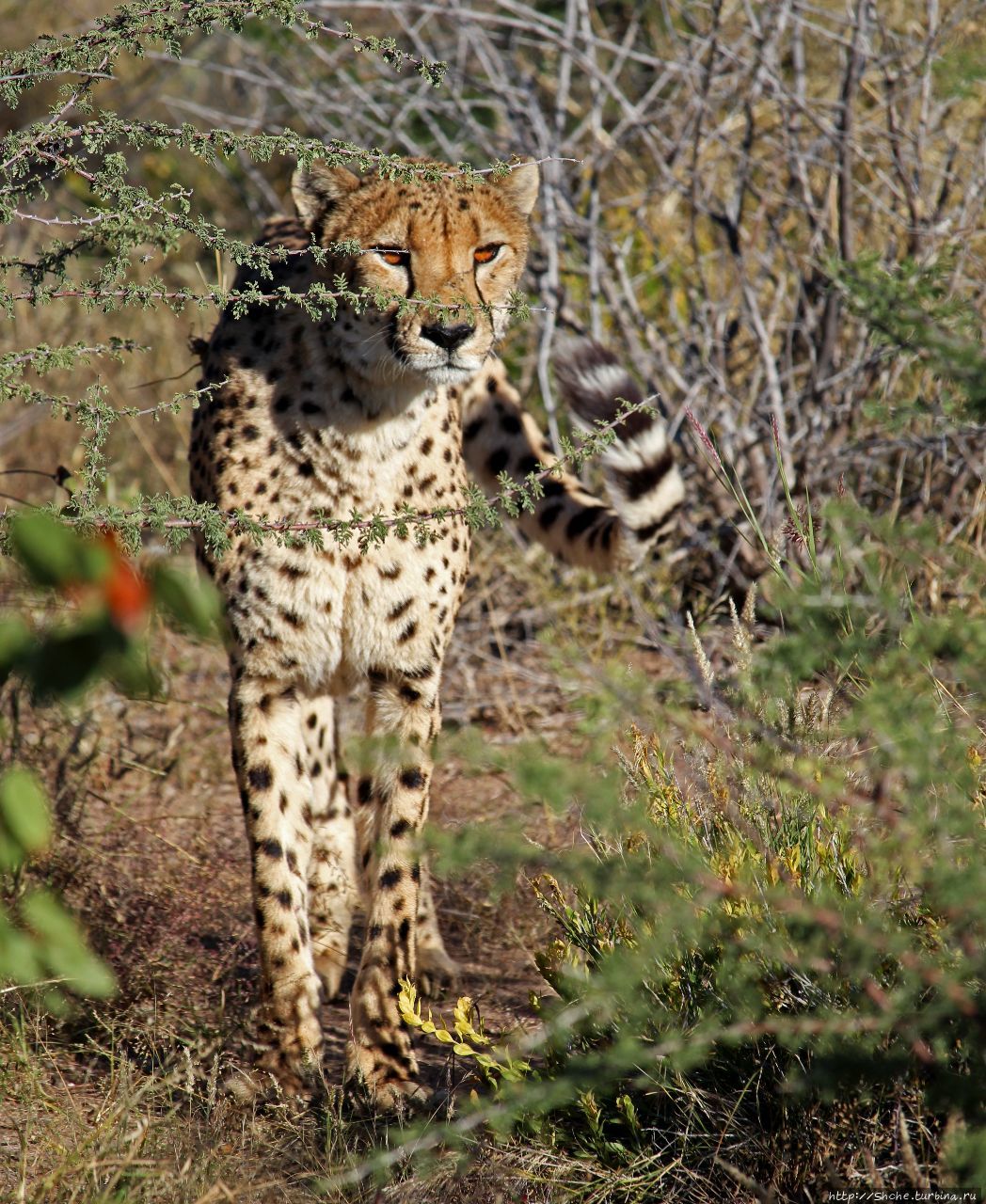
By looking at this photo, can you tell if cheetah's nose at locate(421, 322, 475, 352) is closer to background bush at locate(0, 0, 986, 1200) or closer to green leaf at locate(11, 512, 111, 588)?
background bush at locate(0, 0, 986, 1200)

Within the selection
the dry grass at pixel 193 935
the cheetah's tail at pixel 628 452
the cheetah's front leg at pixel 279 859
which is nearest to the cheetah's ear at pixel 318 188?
the cheetah's tail at pixel 628 452

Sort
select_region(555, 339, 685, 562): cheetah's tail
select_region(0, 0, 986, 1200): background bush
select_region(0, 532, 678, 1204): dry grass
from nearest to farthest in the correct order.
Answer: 1. select_region(0, 0, 986, 1200): background bush
2. select_region(0, 532, 678, 1204): dry grass
3. select_region(555, 339, 685, 562): cheetah's tail

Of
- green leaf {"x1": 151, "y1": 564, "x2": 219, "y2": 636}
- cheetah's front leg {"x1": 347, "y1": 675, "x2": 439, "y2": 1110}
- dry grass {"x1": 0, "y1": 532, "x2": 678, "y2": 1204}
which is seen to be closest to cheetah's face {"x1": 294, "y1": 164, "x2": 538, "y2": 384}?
cheetah's front leg {"x1": 347, "y1": 675, "x2": 439, "y2": 1110}

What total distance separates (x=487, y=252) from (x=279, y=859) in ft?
3.71

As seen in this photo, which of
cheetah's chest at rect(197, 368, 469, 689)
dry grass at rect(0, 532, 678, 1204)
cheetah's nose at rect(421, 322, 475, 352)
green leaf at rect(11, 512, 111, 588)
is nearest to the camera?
green leaf at rect(11, 512, 111, 588)

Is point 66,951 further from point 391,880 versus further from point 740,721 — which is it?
point 391,880

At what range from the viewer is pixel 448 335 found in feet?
7.89

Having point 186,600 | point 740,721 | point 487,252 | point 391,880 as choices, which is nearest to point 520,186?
point 487,252

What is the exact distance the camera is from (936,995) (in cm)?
169

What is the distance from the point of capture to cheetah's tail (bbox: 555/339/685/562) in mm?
2721

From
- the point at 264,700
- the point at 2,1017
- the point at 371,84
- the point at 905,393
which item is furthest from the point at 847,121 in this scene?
the point at 2,1017

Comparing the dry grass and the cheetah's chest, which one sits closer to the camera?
the dry grass

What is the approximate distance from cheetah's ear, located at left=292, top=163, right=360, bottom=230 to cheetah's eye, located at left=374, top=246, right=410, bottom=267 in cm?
18

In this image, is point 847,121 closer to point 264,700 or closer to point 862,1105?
point 264,700
